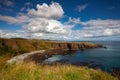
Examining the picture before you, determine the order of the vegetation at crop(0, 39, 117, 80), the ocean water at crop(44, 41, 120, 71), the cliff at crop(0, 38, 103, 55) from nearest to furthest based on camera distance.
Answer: the vegetation at crop(0, 39, 117, 80) < the ocean water at crop(44, 41, 120, 71) < the cliff at crop(0, 38, 103, 55)

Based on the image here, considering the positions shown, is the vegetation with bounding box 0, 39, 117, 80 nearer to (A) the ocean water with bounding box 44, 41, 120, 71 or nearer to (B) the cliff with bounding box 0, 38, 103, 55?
(A) the ocean water with bounding box 44, 41, 120, 71

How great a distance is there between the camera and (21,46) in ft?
353

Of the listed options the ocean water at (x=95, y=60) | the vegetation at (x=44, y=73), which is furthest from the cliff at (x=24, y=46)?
the vegetation at (x=44, y=73)

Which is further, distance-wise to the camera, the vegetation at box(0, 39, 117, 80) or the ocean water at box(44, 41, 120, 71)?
the ocean water at box(44, 41, 120, 71)

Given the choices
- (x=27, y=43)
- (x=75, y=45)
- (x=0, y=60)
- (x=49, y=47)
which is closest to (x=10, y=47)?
(x=27, y=43)

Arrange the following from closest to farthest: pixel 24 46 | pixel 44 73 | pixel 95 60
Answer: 1. pixel 44 73
2. pixel 95 60
3. pixel 24 46

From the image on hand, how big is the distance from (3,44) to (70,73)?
101851 millimetres

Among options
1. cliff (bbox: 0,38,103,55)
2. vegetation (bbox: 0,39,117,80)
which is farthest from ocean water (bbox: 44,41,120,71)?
vegetation (bbox: 0,39,117,80)

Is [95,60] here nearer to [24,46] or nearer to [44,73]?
[24,46]

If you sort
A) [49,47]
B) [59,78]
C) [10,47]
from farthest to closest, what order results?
[49,47], [10,47], [59,78]

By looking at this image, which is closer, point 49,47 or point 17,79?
point 17,79

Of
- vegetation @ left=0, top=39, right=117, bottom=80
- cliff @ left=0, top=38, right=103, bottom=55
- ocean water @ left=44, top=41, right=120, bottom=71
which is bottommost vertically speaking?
ocean water @ left=44, top=41, right=120, bottom=71

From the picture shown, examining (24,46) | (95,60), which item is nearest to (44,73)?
(95,60)

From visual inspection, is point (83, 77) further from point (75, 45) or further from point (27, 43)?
point (75, 45)
